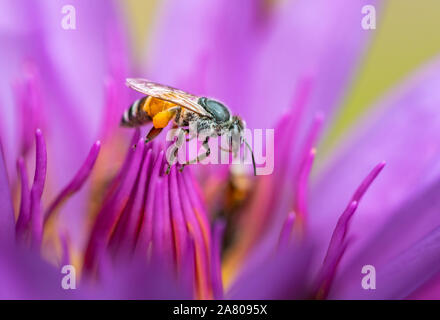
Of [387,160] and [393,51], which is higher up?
[393,51]

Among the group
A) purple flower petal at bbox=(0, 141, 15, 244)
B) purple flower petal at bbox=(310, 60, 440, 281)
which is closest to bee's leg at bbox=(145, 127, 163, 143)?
purple flower petal at bbox=(0, 141, 15, 244)

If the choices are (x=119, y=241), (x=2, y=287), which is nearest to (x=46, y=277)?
(x=2, y=287)

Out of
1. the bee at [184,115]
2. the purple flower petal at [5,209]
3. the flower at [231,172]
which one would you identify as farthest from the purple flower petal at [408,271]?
the purple flower petal at [5,209]

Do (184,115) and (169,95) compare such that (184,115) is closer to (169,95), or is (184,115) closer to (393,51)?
(169,95)

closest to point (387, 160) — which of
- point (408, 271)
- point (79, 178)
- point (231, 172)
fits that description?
point (231, 172)

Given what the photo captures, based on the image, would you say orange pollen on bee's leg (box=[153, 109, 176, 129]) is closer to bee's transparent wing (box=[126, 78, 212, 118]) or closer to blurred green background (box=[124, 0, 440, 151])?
bee's transparent wing (box=[126, 78, 212, 118])

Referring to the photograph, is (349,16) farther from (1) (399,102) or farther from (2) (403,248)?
(2) (403,248)
